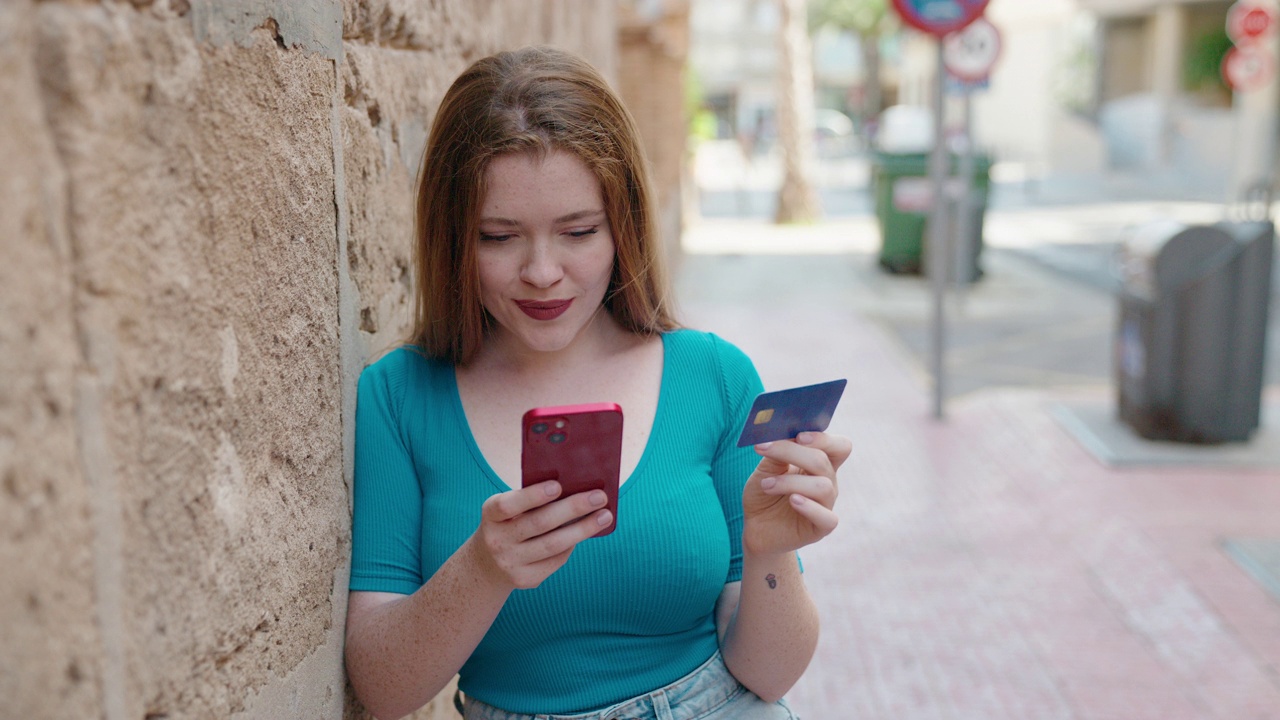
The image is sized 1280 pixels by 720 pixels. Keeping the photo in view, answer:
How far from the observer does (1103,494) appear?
18.8 feet

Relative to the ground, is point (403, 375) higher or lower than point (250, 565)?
higher

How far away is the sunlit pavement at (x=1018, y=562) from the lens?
12.5 feet

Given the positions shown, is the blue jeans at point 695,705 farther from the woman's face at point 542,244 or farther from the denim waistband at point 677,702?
the woman's face at point 542,244

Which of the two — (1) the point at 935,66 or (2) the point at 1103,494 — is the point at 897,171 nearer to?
(1) the point at 935,66

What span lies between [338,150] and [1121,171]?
3489cm

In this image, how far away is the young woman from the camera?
1789 mm

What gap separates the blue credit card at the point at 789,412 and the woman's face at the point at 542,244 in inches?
13.9

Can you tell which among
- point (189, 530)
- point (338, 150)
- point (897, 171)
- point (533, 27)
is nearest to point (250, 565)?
point (189, 530)

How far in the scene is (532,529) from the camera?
1.53 meters

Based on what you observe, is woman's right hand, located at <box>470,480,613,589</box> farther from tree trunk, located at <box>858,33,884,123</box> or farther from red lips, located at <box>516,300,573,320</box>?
tree trunk, located at <box>858,33,884,123</box>

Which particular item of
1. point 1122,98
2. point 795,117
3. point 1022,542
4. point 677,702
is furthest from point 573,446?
point 1122,98

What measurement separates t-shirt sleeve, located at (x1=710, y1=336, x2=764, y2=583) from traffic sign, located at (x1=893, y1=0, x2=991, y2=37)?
546 centimetres

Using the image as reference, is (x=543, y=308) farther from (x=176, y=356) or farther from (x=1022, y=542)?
(x=1022, y=542)

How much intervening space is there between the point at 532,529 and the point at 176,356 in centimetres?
50
